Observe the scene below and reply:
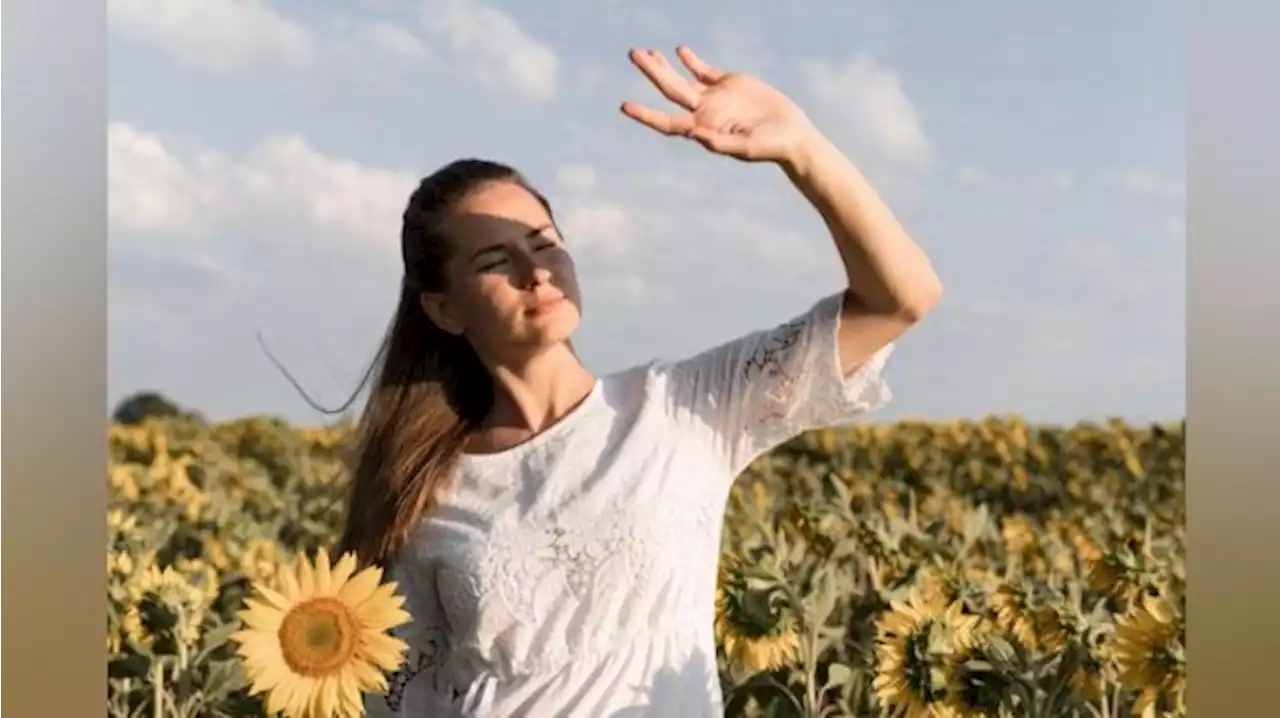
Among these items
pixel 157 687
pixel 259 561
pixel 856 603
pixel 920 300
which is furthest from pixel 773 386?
pixel 259 561

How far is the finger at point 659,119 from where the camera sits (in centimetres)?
134

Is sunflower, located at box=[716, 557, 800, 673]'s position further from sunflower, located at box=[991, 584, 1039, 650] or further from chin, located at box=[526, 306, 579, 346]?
chin, located at box=[526, 306, 579, 346]

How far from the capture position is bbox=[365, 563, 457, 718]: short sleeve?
1.62 metres

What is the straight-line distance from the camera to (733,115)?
1.42 metres

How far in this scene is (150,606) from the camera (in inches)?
82.4

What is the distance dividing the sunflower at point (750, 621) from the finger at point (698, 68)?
73cm

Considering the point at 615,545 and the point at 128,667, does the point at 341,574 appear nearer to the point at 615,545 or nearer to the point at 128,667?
the point at 615,545

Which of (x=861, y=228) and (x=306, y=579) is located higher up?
(x=861, y=228)

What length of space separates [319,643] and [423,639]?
3.9 inches

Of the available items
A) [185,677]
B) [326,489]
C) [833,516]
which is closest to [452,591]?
[185,677]

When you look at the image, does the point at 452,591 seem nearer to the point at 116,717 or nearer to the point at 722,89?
the point at 722,89

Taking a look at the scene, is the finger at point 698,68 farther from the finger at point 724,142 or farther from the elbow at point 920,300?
the elbow at point 920,300

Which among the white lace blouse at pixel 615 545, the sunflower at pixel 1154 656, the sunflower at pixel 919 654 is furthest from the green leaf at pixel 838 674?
the white lace blouse at pixel 615 545

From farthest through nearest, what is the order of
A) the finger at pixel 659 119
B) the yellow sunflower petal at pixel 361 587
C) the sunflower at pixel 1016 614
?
1. the sunflower at pixel 1016 614
2. the yellow sunflower petal at pixel 361 587
3. the finger at pixel 659 119
